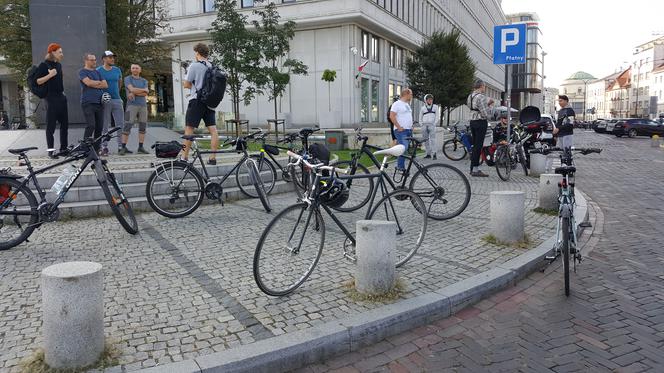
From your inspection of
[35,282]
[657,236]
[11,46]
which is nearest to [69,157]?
[35,282]

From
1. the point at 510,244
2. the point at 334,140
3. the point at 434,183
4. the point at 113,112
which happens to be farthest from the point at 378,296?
the point at 334,140

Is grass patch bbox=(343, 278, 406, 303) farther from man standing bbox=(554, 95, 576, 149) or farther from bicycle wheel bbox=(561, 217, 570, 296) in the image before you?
man standing bbox=(554, 95, 576, 149)

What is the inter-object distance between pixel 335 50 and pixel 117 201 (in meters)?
32.0

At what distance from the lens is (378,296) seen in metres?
4.39

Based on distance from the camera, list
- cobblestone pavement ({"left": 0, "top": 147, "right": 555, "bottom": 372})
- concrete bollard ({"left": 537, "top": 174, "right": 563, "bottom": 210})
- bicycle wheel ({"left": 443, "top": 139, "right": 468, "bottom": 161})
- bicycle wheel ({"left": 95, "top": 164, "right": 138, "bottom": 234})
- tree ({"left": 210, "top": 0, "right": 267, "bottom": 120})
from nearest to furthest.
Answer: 1. cobblestone pavement ({"left": 0, "top": 147, "right": 555, "bottom": 372})
2. bicycle wheel ({"left": 95, "top": 164, "right": 138, "bottom": 234})
3. concrete bollard ({"left": 537, "top": 174, "right": 563, "bottom": 210})
4. bicycle wheel ({"left": 443, "top": 139, "right": 468, "bottom": 161})
5. tree ({"left": 210, "top": 0, "right": 267, "bottom": 120})

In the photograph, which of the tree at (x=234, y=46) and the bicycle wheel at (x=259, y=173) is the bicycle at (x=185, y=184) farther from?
the tree at (x=234, y=46)

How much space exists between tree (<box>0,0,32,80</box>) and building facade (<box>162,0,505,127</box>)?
46.4 feet

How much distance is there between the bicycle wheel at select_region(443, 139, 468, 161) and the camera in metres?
17.1

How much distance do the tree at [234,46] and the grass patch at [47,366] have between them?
16.9 meters

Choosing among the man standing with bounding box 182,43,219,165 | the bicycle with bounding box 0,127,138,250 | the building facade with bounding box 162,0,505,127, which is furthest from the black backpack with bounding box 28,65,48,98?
the building facade with bounding box 162,0,505,127

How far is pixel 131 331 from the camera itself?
12.3ft

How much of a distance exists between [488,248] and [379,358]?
2.82 m

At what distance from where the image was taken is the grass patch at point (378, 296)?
435 cm

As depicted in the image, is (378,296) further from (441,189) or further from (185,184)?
(185,184)
